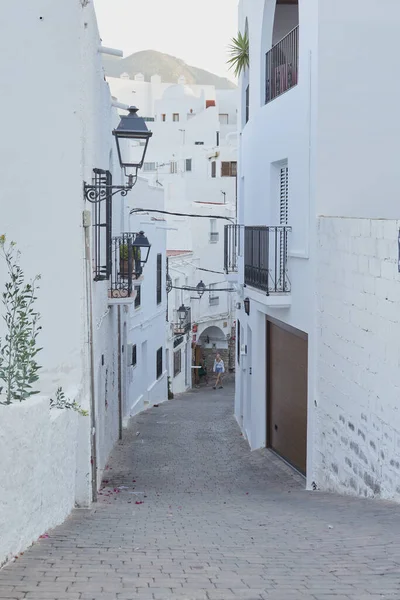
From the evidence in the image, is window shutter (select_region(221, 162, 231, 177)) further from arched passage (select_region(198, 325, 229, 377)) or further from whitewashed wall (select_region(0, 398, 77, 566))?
whitewashed wall (select_region(0, 398, 77, 566))

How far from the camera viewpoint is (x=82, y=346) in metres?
10.2

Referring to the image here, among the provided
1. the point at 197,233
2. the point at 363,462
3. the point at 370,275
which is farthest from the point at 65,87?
the point at 197,233

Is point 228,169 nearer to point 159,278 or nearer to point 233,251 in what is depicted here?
point 159,278

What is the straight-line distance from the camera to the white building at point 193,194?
35906mm

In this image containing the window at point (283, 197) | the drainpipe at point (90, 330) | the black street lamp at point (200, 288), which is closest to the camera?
the drainpipe at point (90, 330)

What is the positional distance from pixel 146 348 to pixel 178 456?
8953 millimetres

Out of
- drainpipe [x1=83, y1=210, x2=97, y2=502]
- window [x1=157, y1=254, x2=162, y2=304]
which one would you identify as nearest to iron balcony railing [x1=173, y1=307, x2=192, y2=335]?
window [x1=157, y1=254, x2=162, y2=304]

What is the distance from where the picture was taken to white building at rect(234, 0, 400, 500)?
945 centimetres

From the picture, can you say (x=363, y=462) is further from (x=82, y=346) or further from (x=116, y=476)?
(x=116, y=476)

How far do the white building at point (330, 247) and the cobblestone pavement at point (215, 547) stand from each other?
78cm

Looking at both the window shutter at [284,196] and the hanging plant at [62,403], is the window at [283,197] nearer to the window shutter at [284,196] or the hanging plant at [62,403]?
the window shutter at [284,196]

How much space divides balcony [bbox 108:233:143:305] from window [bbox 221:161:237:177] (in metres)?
35.8

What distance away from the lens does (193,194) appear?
52062 millimetres

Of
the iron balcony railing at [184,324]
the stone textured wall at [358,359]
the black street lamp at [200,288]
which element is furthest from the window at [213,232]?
the stone textured wall at [358,359]
